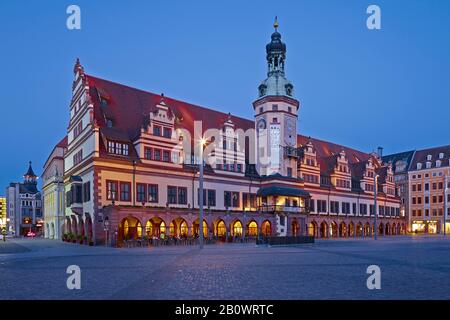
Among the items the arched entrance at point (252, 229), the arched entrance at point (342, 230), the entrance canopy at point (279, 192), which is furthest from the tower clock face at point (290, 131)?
the arched entrance at point (342, 230)

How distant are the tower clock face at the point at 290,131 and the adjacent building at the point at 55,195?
→ 32.5 m

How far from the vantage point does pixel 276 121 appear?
6266 cm

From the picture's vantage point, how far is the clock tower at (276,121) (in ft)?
204

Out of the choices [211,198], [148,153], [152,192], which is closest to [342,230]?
[211,198]

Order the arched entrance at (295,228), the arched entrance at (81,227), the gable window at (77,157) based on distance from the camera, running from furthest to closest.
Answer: the arched entrance at (295,228), the gable window at (77,157), the arched entrance at (81,227)

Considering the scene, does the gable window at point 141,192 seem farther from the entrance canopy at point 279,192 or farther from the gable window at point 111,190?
the entrance canopy at point 279,192

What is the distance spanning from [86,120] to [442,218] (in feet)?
276

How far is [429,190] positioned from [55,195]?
3206 inches

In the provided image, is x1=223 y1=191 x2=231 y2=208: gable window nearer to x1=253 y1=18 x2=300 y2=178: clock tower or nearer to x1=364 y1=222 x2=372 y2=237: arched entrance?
x1=253 y1=18 x2=300 y2=178: clock tower

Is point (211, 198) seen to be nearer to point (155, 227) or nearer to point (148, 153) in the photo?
point (155, 227)

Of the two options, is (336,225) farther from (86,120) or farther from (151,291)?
(151,291)

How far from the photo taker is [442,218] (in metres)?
98.6

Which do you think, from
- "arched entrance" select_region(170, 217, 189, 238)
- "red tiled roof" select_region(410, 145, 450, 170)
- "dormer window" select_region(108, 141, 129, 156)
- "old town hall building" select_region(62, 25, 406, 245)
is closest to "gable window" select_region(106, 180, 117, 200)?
"old town hall building" select_region(62, 25, 406, 245)

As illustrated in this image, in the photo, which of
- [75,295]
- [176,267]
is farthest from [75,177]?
[75,295]
